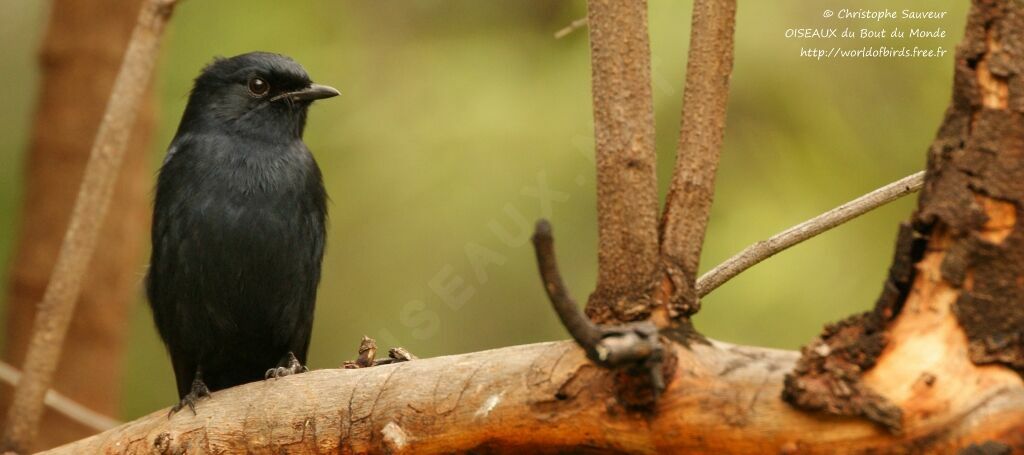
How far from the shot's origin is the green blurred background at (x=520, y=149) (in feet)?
17.9

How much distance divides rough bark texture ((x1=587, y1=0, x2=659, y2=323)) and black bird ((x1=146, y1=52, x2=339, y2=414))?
1764mm

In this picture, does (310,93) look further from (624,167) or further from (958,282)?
(958,282)

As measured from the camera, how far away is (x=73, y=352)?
6242 mm

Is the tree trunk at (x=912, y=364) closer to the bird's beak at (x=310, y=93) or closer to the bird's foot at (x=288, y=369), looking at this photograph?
the bird's foot at (x=288, y=369)

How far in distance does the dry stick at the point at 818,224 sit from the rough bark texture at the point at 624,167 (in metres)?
0.38

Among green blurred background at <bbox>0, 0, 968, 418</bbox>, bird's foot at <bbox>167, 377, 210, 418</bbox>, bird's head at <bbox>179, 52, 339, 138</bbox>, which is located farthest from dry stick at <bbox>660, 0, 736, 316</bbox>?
green blurred background at <bbox>0, 0, 968, 418</bbox>

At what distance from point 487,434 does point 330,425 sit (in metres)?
0.52

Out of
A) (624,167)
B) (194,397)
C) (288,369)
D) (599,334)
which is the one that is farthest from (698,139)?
(288,369)

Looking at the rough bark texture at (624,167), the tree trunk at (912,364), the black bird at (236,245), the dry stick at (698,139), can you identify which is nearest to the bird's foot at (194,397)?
the black bird at (236,245)

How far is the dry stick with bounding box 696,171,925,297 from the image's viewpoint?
2771mm

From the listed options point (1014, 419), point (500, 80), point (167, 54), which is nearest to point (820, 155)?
point (500, 80)

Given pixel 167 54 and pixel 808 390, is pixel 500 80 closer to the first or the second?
pixel 167 54

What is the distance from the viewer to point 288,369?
13.2ft

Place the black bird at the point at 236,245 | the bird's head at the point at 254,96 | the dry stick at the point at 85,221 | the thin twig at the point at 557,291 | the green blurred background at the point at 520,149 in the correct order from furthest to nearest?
1. the green blurred background at the point at 520,149
2. the bird's head at the point at 254,96
3. the dry stick at the point at 85,221
4. the black bird at the point at 236,245
5. the thin twig at the point at 557,291
